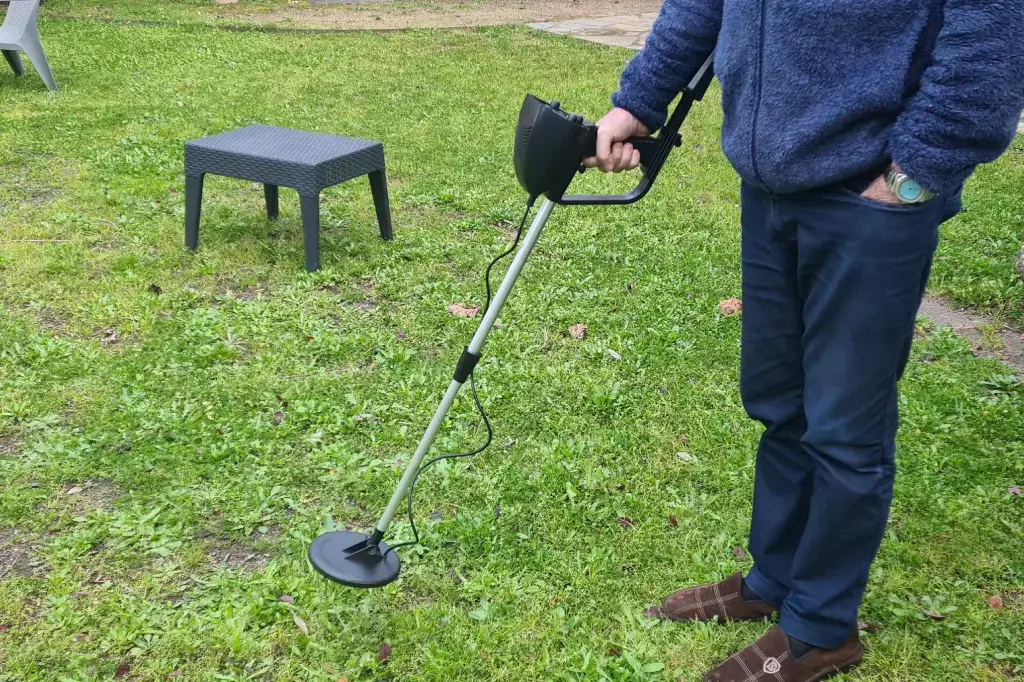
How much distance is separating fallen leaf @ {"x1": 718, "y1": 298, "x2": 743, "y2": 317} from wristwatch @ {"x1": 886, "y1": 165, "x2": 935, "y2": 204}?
2639 mm

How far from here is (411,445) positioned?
338 centimetres

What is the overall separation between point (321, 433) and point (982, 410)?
2560mm

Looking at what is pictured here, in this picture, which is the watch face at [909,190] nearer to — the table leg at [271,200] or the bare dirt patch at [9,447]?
the bare dirt patch at [9,447]

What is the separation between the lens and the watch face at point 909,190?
175 centimetres

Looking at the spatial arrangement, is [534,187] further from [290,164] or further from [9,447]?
[290,164]

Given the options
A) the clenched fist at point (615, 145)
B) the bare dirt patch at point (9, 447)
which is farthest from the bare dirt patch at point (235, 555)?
the clenched fist at point (615, 145)

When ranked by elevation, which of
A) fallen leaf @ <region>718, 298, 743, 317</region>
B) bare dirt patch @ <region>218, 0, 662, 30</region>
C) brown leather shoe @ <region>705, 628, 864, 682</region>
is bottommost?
bare dirt patch @ <region>218, 0, 662, 30</region>


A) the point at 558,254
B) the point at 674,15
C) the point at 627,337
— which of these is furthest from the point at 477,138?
the point at 674,15

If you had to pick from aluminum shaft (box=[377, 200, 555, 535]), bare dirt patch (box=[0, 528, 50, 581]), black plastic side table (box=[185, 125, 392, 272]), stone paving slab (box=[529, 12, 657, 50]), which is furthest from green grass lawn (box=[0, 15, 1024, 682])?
stone paving slab (box=[529, 12, 657, 50])

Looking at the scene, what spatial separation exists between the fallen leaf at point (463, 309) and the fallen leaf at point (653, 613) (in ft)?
6.69

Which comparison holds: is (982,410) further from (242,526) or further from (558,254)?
(242,526)

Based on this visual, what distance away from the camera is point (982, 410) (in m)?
3.58

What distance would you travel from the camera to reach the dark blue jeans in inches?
73.4

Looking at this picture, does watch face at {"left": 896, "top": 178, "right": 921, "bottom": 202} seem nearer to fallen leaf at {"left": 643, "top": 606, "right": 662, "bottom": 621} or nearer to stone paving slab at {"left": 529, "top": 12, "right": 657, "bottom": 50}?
fallen leaf at {"left": 643, "top": 606, "right": 662, "bottom": 621}
